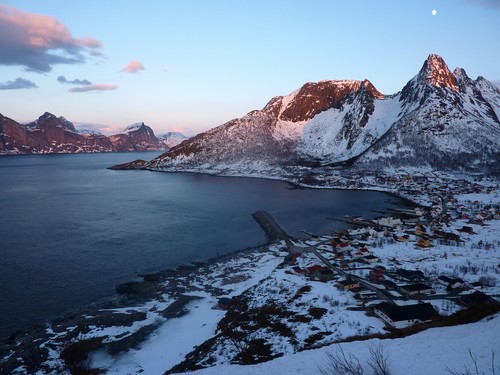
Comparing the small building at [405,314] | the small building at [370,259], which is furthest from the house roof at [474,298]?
the small building at [370,259]

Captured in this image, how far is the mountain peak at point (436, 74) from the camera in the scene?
173125mm

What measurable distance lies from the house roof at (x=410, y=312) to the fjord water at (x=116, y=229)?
24.6 m

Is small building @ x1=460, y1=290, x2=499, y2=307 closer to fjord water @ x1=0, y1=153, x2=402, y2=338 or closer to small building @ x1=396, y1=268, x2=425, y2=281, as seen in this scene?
small building @ x1=396, y1=268, x2=425, y2=281

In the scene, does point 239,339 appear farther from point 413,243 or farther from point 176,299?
point 413,243

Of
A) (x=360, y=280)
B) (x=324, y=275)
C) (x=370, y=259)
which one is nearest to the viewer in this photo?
(x=360, y=280)

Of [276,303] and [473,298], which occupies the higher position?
[473,298]

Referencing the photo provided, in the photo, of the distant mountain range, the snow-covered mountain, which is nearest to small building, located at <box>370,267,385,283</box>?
the distant mountain range

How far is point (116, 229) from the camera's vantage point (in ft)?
195

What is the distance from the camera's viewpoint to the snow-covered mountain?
135m

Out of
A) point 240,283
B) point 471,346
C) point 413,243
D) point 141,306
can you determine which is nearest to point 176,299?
point 141,306

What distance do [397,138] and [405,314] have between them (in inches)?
5304

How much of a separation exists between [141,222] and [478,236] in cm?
5215

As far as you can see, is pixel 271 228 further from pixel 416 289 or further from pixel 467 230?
pixel 416 289

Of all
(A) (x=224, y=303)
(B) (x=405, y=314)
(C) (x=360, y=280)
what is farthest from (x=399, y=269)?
(A) (x=224, y=303)
